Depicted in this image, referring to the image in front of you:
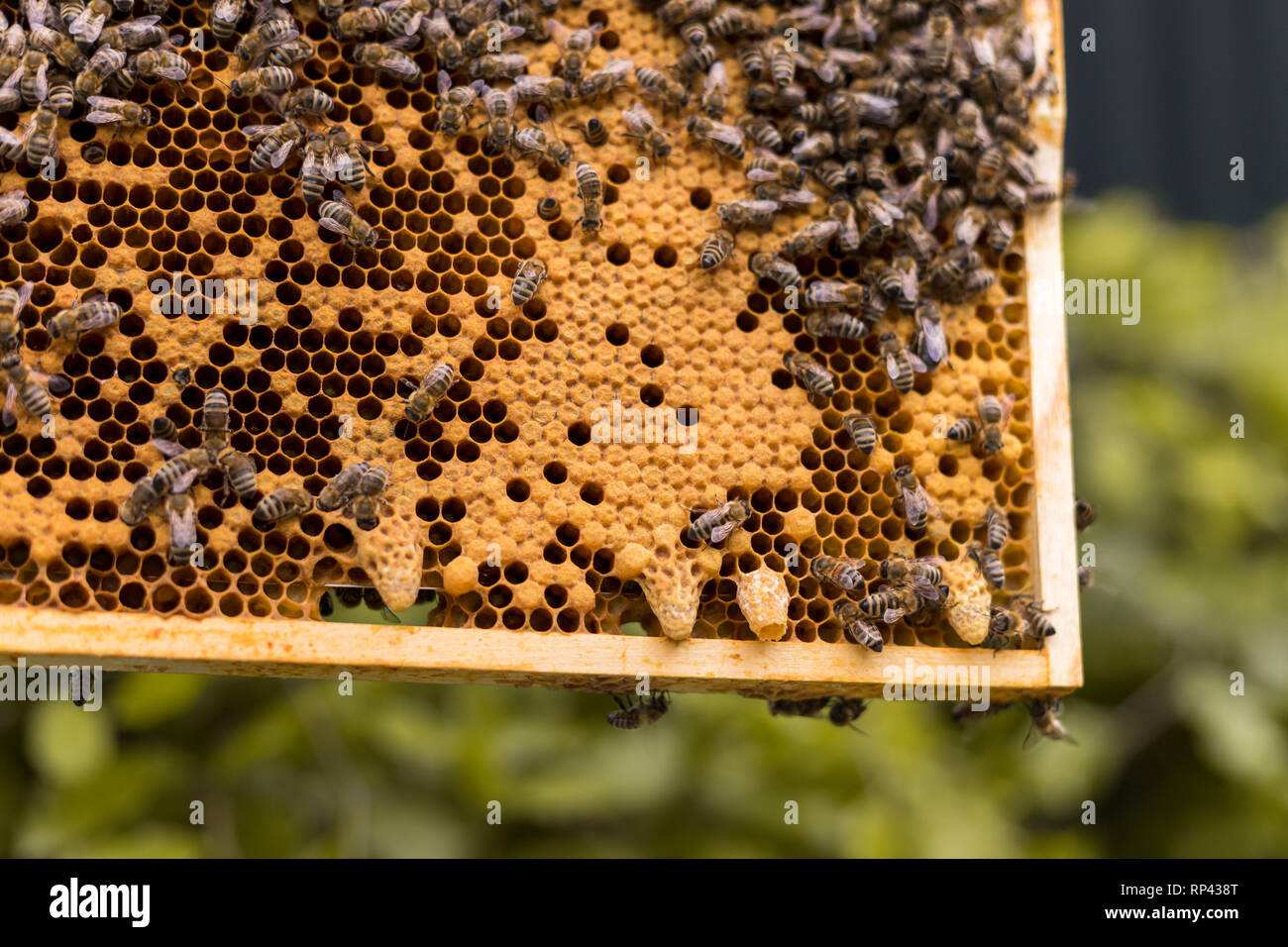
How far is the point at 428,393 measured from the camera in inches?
139

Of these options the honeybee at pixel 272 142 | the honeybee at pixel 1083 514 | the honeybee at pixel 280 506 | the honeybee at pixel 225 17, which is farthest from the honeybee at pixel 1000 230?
the honeybee at pixel 225 17

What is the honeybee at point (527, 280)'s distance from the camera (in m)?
3.65

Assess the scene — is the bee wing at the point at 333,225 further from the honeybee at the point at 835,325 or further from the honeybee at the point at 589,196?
the honeybee at the point at 835,325

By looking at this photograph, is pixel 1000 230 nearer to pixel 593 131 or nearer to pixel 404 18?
pixel 593 131

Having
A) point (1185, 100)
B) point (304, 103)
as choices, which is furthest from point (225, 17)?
point (1185, 100)

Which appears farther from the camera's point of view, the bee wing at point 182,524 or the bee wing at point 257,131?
the bee wing at point 257,131

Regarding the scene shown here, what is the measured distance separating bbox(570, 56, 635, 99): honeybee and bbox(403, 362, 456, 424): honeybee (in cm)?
110

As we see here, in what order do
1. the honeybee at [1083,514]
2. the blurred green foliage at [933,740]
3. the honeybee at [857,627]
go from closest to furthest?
the honeybee at [857,627]
the honeybee at [1083,514]
the blurred green foliage at [933,740]

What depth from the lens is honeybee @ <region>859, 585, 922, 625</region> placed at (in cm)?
366

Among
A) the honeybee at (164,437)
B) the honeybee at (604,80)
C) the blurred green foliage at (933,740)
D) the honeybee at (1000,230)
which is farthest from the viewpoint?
the blurred green foliage at (933,740)

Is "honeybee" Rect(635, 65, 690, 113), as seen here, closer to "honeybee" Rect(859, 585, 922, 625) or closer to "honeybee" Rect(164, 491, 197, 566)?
"honeybee" Rect(859, 585, 922, 625)

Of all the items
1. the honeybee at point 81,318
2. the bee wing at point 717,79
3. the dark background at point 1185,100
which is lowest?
the honeybee at point 81,318

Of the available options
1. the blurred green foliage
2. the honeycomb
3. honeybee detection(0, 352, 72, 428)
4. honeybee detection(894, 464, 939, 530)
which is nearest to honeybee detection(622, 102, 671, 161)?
the honeycomb

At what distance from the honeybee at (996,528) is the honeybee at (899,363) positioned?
0.53 metres
